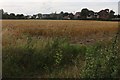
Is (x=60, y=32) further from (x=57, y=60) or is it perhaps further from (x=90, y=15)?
(x=90, y=15)

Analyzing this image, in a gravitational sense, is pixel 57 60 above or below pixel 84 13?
below

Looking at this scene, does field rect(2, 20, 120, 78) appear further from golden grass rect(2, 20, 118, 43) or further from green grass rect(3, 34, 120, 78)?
golden grass rect(2, 20, 118, 43)

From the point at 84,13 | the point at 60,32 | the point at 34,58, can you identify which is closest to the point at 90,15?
the point at 84,13

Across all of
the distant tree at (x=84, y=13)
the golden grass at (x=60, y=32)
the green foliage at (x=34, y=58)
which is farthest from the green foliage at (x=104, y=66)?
the distant tree at (x=84, y=13)

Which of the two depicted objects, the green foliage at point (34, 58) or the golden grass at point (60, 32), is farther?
the golden grass at point (60, 32)

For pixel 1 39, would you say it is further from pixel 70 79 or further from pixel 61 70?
pixel 70 79

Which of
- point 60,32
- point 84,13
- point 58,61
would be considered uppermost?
point 84,13

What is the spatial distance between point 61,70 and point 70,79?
72 centimetres

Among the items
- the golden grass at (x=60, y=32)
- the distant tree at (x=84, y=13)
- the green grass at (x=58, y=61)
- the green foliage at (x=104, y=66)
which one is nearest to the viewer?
the green foliage at (x=104, y=66)

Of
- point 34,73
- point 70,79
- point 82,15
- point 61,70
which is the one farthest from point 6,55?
point 82,15

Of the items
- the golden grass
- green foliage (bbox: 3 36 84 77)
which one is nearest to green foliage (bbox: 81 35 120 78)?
green foliage (bbox: 3 36 84 77)

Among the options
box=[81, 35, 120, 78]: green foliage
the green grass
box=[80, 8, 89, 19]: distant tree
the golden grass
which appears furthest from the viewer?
box=[80, 8, 89, 19]: distant tree

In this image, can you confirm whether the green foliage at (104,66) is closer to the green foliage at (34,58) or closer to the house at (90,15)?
the green foliage at (34,58)

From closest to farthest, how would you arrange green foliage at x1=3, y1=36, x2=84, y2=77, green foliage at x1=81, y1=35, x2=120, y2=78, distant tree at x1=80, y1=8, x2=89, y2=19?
green foliage at x1=81, y1=35, x2=120, y2=78 → green foliage at x1=3, y1=36, x2=84, y2=77 → distant tree at x1=80, y1=8, x2=89, y2=19
